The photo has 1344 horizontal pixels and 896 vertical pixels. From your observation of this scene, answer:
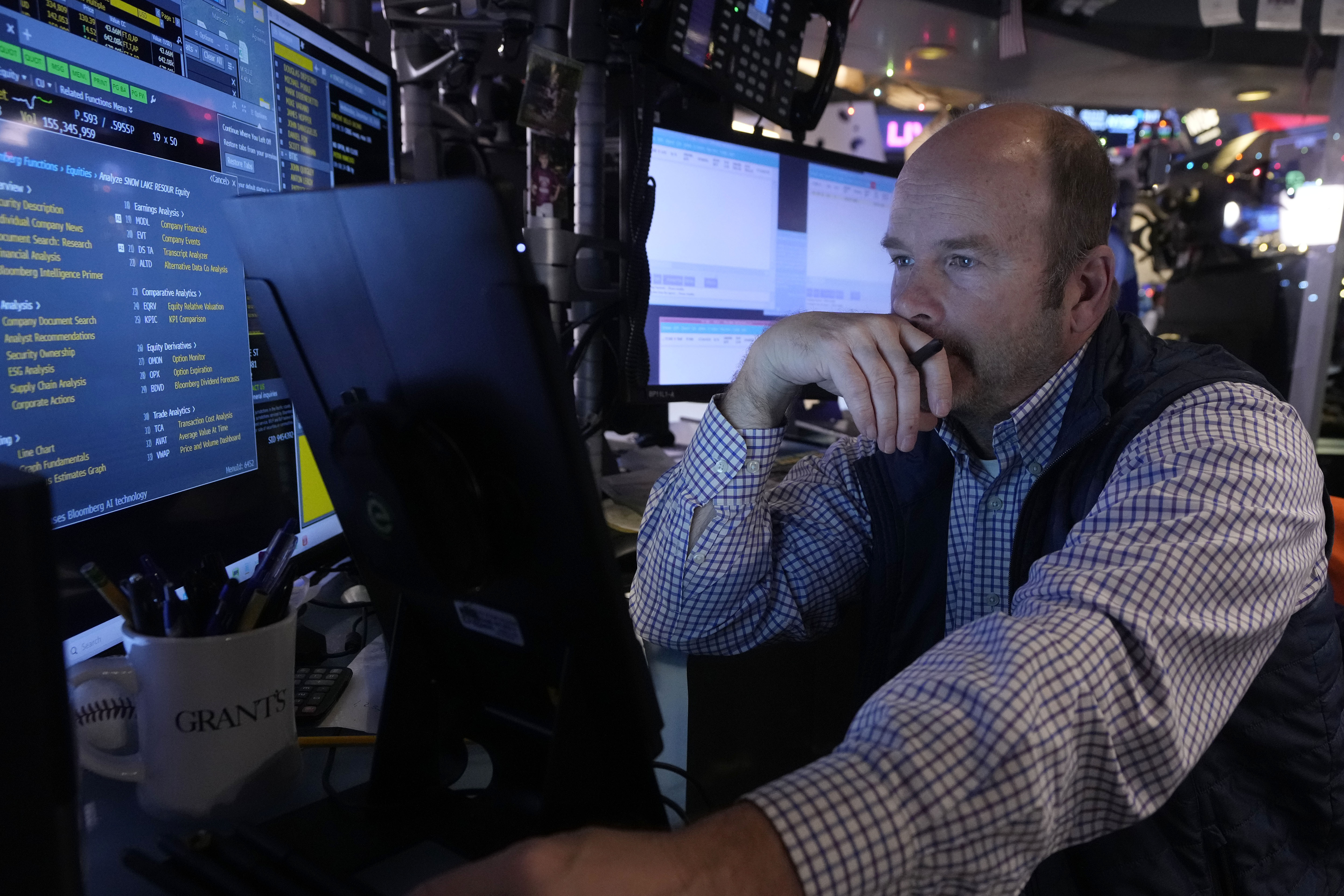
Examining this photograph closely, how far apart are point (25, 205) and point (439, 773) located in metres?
0.44

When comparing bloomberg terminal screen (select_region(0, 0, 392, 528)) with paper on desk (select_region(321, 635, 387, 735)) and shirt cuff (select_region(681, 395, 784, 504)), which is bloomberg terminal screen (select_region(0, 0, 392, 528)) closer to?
paper on desk (select_region(321, 635, 387, 735))

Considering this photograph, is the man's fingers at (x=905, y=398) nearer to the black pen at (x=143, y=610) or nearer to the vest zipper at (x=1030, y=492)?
the vest zipper at (x=1030, y=492)

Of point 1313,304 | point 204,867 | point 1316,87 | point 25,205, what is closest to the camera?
point 204,867

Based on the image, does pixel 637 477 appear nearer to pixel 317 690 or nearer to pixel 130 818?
pixel 317 690

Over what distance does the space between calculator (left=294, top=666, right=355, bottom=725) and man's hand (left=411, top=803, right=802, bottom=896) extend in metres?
0.32

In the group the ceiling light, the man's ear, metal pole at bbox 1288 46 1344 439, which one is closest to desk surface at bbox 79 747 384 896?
the man's ear

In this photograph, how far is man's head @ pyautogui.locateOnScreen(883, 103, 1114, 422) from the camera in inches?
35.3

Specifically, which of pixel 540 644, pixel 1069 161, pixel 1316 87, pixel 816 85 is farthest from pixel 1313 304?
pixel 540 644

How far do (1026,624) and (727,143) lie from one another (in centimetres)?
98

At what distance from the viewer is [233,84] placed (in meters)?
0.69

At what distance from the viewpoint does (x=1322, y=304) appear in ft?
8.77

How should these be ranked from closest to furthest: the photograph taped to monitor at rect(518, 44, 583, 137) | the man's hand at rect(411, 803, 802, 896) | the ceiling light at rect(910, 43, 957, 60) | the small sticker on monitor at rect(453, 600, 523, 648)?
the man's hand at rect(411, 803, 802, 896) → the small sticker on monitor at rect(453, 600, 523, 648) → the photograph taped to monitor at rect(518, 44, 583, 137) → the ceiling light at rect(910, 43, 957, 60)

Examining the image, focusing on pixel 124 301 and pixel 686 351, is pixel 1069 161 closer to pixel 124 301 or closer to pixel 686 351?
pixel 686 351

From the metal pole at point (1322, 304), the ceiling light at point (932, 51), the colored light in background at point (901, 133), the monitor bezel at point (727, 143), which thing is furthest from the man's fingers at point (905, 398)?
the colored light in background at point (901, 133)
